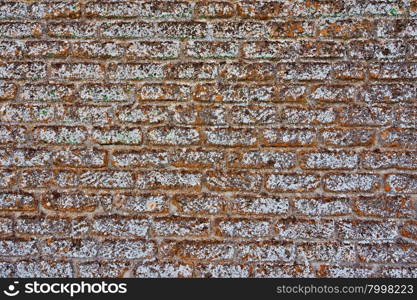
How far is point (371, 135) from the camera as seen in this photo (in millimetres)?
2150

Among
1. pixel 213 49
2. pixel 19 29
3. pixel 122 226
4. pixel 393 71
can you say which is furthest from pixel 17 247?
pixel 393 71

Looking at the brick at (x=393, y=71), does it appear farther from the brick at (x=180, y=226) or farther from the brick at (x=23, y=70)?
the brick at (x=23, y=70)

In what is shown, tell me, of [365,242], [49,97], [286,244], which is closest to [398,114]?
[365,242]

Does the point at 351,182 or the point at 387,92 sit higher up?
the point at 387,92

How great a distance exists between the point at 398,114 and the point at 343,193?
557 millimetres

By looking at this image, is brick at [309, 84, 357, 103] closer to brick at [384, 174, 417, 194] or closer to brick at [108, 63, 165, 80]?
brick at [384, 174, 417, 194]

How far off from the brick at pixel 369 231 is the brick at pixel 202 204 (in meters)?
0.71

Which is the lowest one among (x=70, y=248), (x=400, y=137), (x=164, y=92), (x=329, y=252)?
(x=329, y=252)

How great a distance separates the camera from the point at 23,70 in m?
2.19

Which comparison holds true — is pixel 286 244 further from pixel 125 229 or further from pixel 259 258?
pixel 125 229

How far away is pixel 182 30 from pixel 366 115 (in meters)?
1.19

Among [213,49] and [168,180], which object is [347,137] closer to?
[213,49]

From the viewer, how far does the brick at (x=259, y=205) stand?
7.06ft

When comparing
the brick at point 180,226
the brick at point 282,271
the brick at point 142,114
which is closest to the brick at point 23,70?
the brick at point 142,114
